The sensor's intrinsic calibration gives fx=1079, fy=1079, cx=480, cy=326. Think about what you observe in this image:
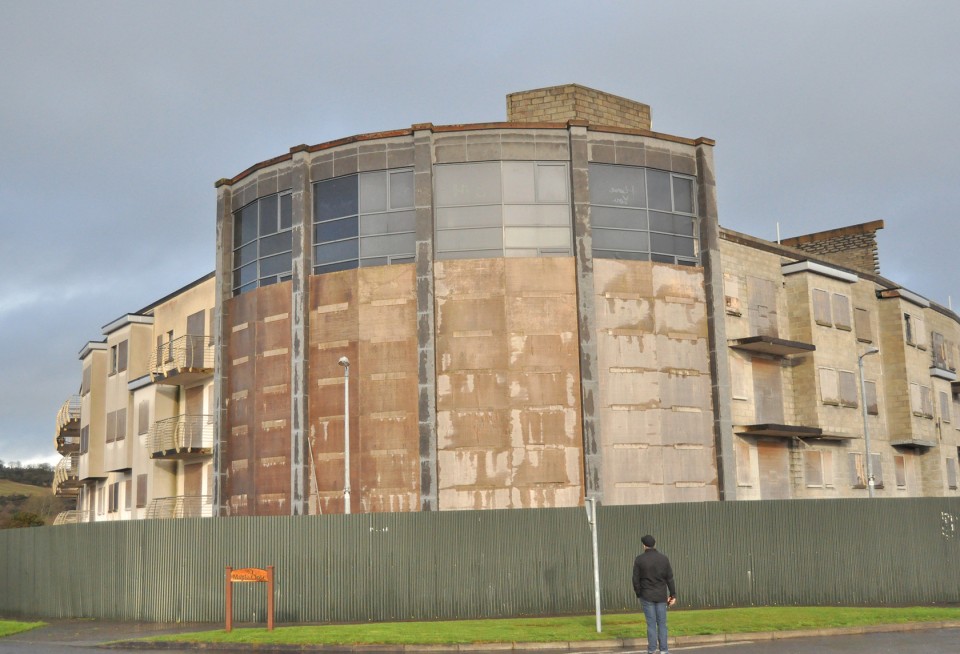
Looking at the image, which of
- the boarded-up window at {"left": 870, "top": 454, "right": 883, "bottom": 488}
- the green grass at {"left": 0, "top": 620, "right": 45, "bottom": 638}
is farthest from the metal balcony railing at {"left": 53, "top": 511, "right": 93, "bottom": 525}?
the boarded-up window at {"left": 870, "top": 454, "right": 883, "bottom": 488}

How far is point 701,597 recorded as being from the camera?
2617 cm

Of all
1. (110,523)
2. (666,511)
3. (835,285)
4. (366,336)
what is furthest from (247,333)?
(835,285)

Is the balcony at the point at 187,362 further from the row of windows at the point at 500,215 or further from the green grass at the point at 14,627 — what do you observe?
Answer: the green grass at the point at 14,627

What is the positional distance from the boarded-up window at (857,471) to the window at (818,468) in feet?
4.73

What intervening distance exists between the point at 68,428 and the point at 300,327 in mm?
33059

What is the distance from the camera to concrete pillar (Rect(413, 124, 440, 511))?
31.3m

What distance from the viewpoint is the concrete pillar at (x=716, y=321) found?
1312 inches

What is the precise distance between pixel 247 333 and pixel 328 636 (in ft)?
54.8

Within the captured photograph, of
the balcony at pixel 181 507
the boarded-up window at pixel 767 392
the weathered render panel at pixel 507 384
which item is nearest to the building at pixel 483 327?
the weathered render panel at pixel 507 384

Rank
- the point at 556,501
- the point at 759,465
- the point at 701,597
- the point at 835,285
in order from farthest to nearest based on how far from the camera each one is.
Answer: the point at 835,285, the point at 759,465, the point at 556,501, the point at 701,597

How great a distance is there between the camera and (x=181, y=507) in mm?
42375

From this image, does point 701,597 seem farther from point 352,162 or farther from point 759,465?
point 352,162

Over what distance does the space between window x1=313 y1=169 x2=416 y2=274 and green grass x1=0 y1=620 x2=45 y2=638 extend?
520 inches

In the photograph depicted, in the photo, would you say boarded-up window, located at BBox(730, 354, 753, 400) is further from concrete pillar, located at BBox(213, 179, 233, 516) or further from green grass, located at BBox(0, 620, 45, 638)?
green grass, located at BBox(0, 620, 45, 638)
